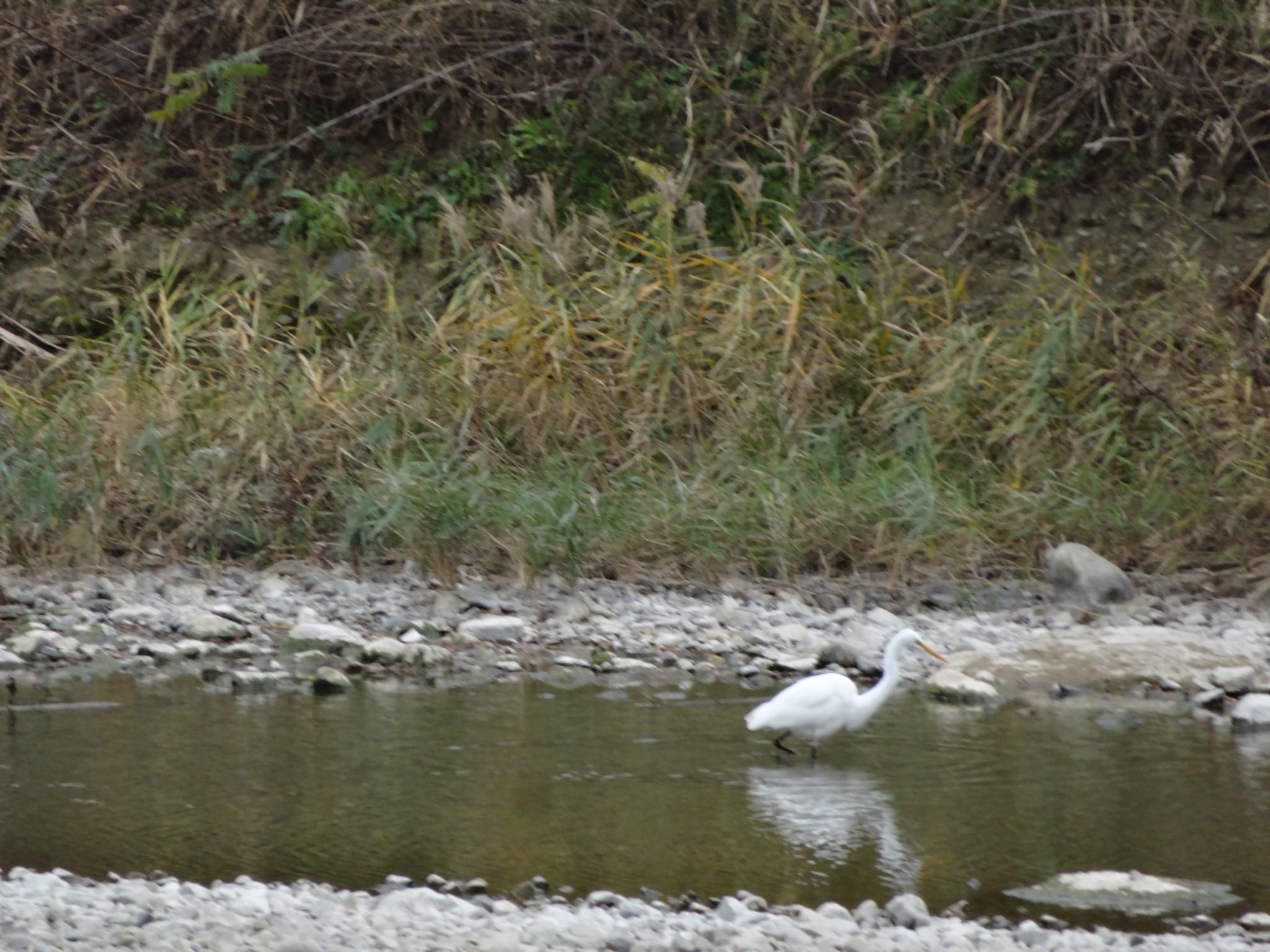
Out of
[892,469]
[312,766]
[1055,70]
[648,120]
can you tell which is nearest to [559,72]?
[648,120]

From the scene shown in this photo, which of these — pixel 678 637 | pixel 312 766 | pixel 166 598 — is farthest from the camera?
pixel 166 598

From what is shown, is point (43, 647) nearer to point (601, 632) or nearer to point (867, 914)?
point (601, 632)

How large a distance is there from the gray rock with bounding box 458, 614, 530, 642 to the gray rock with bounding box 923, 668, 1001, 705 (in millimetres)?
1727

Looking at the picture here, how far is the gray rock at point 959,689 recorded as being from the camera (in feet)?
21.4

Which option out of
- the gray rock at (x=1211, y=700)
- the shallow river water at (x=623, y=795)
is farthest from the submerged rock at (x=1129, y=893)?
the gray rock at (x=1211, y=700)

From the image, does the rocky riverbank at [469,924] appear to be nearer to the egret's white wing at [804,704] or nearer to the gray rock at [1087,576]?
the egret's white wing at [804,704]

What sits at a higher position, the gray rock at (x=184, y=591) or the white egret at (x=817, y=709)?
the white egret at (x=817, y=709)

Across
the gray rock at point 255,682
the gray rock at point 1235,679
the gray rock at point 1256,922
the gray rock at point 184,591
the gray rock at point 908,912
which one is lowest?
the gray rock at point 255,682

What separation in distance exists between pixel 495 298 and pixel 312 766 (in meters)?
4.89

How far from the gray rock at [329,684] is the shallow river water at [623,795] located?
92mm

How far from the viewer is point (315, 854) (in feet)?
15.1

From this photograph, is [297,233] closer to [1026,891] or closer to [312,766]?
[312,766]

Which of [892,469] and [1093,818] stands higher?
[892,469]

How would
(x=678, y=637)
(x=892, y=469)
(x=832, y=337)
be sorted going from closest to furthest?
(x=678, y=637) → (x=892, y=469) → (x=832, y=337)
